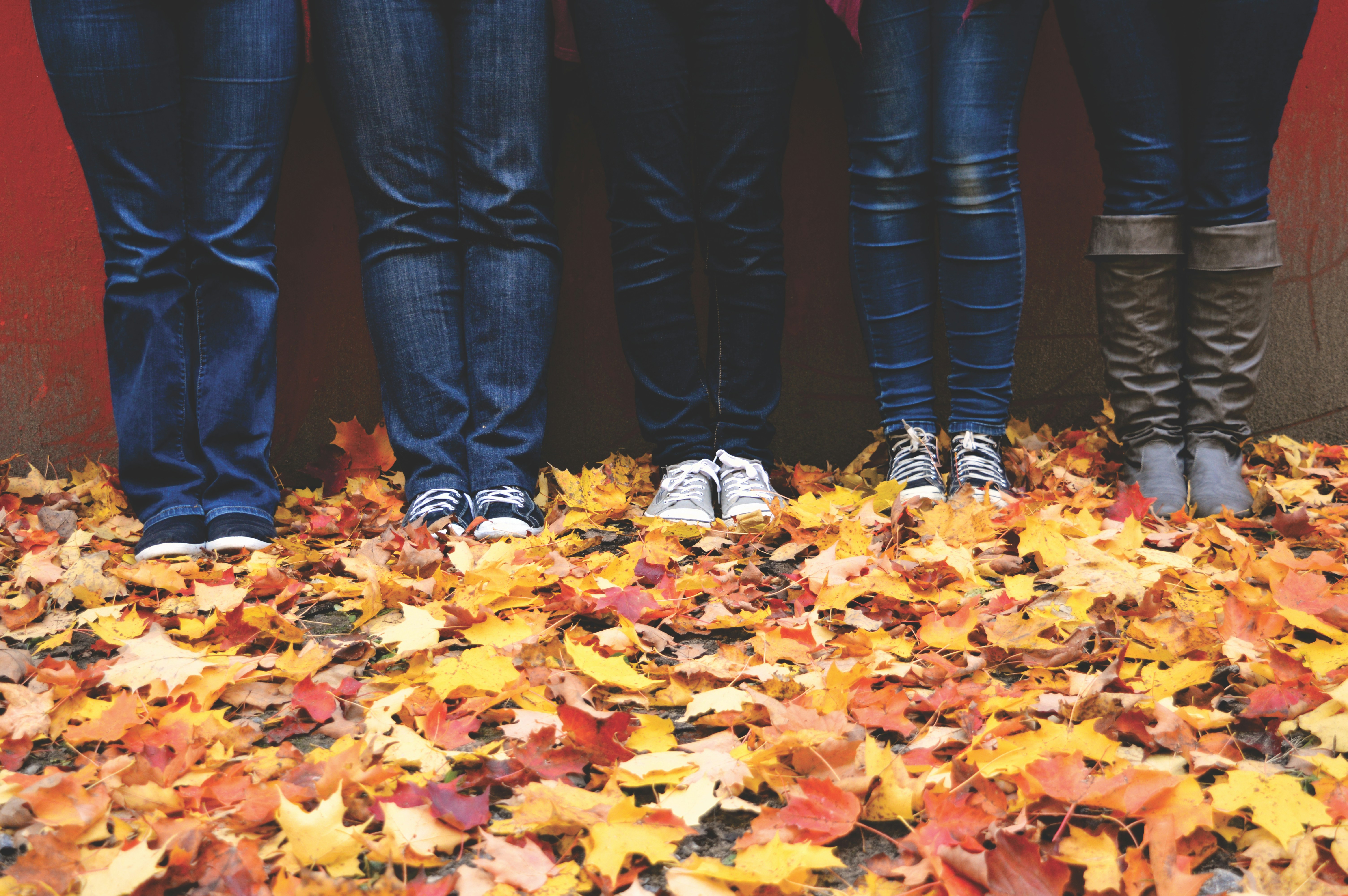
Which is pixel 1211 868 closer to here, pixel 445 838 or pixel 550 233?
pixel 445 838

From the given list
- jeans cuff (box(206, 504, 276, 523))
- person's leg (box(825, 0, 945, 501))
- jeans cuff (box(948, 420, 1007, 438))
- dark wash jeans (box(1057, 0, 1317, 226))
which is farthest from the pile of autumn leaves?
dark wash jeans (box(1057, 0, 1317, 226))

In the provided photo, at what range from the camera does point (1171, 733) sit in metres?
0.99

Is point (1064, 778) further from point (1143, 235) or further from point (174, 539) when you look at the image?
point (174, 539)

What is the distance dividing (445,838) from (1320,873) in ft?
2.53

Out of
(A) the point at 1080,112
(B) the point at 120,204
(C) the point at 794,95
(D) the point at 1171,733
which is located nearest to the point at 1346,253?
(A) the point at 1080,112

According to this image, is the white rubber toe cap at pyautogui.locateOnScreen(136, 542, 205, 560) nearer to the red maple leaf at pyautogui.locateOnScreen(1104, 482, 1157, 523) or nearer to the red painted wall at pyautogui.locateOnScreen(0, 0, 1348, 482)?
the red painted wall at pyautogui.locateOnScreen(0, 0, 1348, 482)

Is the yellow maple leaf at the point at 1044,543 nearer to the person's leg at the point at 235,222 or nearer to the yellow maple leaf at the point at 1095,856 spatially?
the yellow maple leaf at the point at 1095,856

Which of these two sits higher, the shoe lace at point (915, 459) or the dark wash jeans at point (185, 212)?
the dark wash jeans at point (185, 212)

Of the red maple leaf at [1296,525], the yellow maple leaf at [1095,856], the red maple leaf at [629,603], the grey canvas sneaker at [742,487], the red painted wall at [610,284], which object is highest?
the red painted wall at [610,284]

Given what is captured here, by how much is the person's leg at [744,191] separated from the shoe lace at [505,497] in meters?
0.43

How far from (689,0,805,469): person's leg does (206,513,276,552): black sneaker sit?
0.96 m

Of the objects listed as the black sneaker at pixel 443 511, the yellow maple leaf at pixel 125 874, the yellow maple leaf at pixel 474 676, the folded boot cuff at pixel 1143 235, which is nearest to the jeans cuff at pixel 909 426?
the folded boot cuff at pixel 1143 235

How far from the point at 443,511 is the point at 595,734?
977 mm

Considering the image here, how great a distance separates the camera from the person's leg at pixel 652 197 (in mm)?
1909
